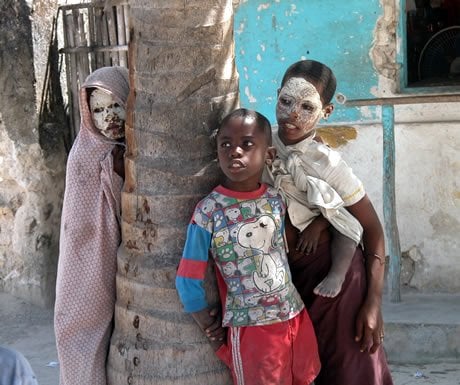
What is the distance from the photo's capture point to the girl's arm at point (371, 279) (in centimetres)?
284

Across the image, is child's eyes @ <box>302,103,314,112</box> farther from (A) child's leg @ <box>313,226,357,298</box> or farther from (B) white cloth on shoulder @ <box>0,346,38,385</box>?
(B) white cloth on shoulder @ <box>0,346,38,385</box>

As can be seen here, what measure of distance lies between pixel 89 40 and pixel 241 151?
417cm

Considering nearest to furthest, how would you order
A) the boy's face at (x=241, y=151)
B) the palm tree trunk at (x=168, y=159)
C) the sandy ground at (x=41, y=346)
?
the boy's face at (x=241, y=151), the palm tree trunk at (x=168, y=159), the sandy ground at (x=41, y=346)

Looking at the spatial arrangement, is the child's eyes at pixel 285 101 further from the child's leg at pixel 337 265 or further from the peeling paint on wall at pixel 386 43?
the peeling paint on wall at pixel 386 43

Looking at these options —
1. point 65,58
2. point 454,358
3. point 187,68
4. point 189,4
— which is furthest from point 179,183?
point 65,58

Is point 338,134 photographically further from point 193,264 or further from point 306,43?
point 193,264

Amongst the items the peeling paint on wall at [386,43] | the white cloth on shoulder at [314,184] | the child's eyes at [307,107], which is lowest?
the white cloth on shoulder at [314,184]

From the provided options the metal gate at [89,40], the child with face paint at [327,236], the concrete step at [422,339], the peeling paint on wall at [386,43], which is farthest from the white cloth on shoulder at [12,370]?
the metal gate at [89,40]

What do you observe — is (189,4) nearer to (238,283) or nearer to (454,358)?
(238,283)

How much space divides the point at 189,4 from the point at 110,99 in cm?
48

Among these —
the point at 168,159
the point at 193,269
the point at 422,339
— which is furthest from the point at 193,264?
the point at 422,339

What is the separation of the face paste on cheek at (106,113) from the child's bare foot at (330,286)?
35.0 inches

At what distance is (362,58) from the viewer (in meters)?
5.94

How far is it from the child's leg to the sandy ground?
259cm
